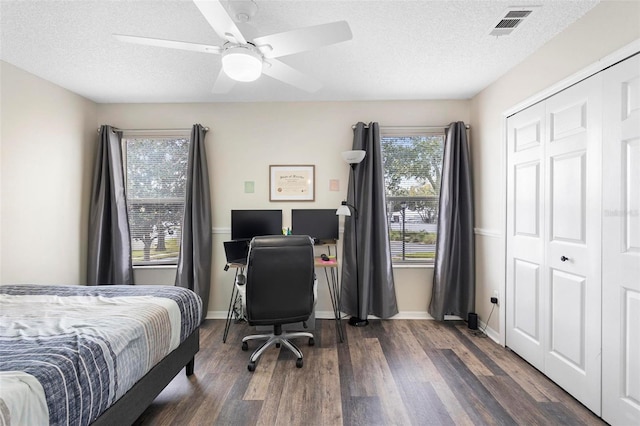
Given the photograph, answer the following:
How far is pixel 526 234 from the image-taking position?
8.26 feet

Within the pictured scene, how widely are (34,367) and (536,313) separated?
3.11 meters

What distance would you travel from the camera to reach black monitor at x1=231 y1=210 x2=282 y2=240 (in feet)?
10.9

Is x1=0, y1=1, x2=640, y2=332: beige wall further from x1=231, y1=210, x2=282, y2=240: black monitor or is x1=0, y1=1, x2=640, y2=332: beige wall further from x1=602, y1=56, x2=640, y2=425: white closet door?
x1=602, y1=56, x2=640, y2=425: white closet door

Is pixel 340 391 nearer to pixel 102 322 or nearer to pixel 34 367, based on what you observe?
pixel 102 322

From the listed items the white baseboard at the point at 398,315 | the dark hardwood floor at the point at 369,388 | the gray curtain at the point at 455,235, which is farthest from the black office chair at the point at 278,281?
the gray curtain at the point at 455,235

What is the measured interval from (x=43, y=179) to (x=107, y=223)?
2.44ft

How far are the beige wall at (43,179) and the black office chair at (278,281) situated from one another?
2.21 metres

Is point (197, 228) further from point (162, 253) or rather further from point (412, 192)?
point (412, 192)

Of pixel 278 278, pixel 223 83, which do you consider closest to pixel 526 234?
pixel 278 278

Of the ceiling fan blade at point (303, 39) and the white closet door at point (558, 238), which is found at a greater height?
the ceiling fan blade at point (303, 39)

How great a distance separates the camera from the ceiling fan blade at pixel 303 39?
57.9 inches

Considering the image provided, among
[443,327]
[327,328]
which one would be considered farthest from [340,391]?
[443,327]

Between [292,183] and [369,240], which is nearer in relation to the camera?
[369,240]

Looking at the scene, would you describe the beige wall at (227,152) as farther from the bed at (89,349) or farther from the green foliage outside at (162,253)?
the bed at (89,349)
